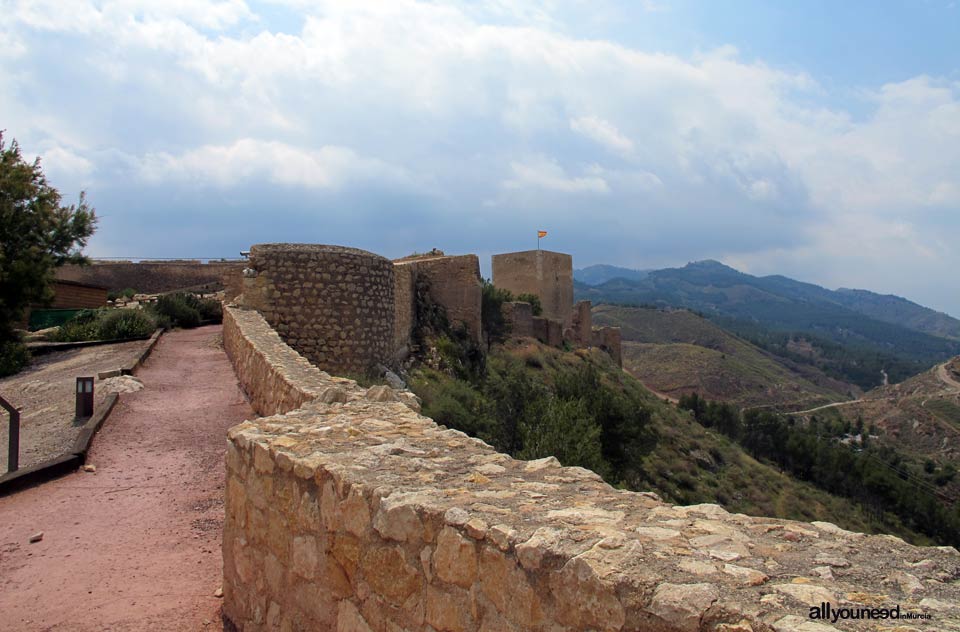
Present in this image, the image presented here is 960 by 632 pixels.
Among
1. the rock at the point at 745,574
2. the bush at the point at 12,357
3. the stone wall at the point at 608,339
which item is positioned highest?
the rock at the point at 745,574

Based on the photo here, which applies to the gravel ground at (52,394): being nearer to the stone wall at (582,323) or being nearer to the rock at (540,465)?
the rock at (540,465)

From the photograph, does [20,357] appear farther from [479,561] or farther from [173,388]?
[479,561]

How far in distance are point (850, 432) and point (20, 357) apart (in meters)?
57.1

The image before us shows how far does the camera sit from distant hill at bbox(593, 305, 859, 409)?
68625 mm

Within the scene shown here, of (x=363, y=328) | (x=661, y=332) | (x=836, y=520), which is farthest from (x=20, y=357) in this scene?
(x=661, y=332)

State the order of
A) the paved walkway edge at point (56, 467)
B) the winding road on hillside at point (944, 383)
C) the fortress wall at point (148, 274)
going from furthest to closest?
the winding road on hillside at point (944, 383) → the fortress wall at point (148, 274) → the paved walkway edge at point (56, 467)

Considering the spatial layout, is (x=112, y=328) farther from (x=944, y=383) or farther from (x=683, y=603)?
(x=944, y=383)

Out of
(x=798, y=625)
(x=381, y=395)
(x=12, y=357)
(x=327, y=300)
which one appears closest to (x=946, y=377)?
(x=327, y=300)

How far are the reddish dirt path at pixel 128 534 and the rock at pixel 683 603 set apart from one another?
3.09 metres

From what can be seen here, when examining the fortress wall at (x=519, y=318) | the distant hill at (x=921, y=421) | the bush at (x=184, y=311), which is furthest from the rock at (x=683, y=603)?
the distant hill at (x=921, y=421)

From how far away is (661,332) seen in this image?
373 feet

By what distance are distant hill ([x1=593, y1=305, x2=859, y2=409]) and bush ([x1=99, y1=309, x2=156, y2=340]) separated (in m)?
55.9

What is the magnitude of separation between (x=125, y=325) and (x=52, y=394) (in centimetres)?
587

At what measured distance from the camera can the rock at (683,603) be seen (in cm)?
162
